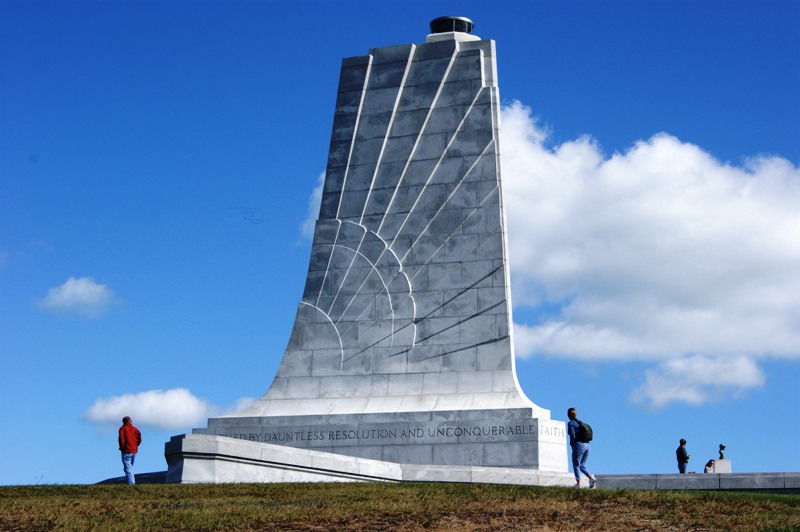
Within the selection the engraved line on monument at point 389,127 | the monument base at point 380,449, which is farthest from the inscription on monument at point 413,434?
the engraved line on monument at point 389,127

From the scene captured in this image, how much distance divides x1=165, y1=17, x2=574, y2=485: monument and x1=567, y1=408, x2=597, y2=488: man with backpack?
11.9 feet

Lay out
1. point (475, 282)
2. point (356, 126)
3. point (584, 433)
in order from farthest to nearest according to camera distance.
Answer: point (356, 126)
point (475, 282)
point (584, 433)

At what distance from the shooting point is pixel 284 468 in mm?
22172

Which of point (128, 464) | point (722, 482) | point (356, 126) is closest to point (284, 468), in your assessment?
point (128, 464)

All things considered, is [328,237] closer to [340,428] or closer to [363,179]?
[363,179]

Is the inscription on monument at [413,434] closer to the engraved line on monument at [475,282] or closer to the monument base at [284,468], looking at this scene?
the monument base at [284,468]

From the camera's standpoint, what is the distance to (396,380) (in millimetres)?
27562

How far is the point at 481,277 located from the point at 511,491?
971cm

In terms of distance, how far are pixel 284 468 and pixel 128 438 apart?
2.75 metres

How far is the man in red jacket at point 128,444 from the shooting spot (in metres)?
21.6

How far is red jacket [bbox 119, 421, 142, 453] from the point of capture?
21.6 m

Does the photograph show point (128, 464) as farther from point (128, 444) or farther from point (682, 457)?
point (682, 457)

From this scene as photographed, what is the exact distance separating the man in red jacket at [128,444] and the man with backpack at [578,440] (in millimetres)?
7419

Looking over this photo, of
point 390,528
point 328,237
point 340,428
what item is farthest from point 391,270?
point 390,528
